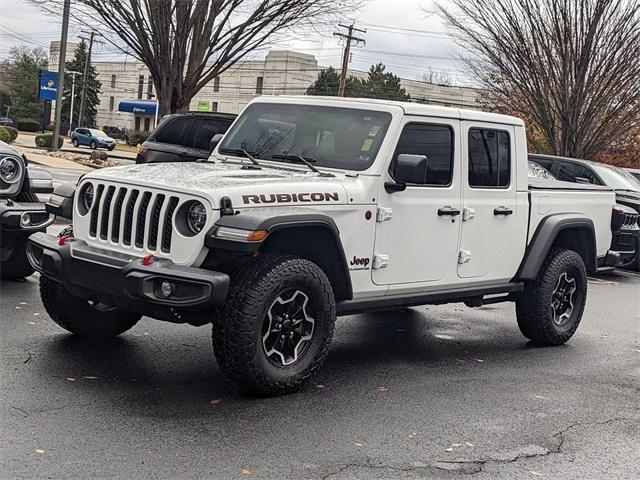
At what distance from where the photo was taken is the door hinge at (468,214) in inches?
267

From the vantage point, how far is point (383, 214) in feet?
19.9

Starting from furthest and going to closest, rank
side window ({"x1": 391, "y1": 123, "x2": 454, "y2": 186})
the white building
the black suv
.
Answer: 1. the white building
2. the black suv
3. side window ({"x1": 391, "y1": 123, "x2": 454, "y2": 186})

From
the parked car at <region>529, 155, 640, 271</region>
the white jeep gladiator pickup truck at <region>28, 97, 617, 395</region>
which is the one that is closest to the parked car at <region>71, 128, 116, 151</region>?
the parked car at <region>529, 155, 640, 271</region>

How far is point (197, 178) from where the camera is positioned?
5492 mm

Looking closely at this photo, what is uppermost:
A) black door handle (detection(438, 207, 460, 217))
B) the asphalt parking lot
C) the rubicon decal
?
the rubicon decal

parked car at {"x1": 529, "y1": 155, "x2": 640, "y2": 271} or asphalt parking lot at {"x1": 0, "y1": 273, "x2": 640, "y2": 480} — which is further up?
parked car at {"x1": 529, "y1": 155, "x2": 640, "y2": 271}

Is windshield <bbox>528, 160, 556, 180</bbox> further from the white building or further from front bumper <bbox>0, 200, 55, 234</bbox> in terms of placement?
the white building

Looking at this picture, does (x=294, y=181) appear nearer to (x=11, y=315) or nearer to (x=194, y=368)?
(x=194, y=368)

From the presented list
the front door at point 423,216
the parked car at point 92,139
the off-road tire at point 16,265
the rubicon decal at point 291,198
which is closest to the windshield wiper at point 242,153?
the rubicon decal at point 291,198

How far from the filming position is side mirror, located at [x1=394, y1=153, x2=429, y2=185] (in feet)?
19.5

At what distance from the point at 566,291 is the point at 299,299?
133 inches

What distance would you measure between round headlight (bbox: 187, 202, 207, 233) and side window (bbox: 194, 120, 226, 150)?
841 cm

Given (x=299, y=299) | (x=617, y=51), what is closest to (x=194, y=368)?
(x=299, y=299)

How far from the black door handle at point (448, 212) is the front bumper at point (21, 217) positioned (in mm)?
3441
